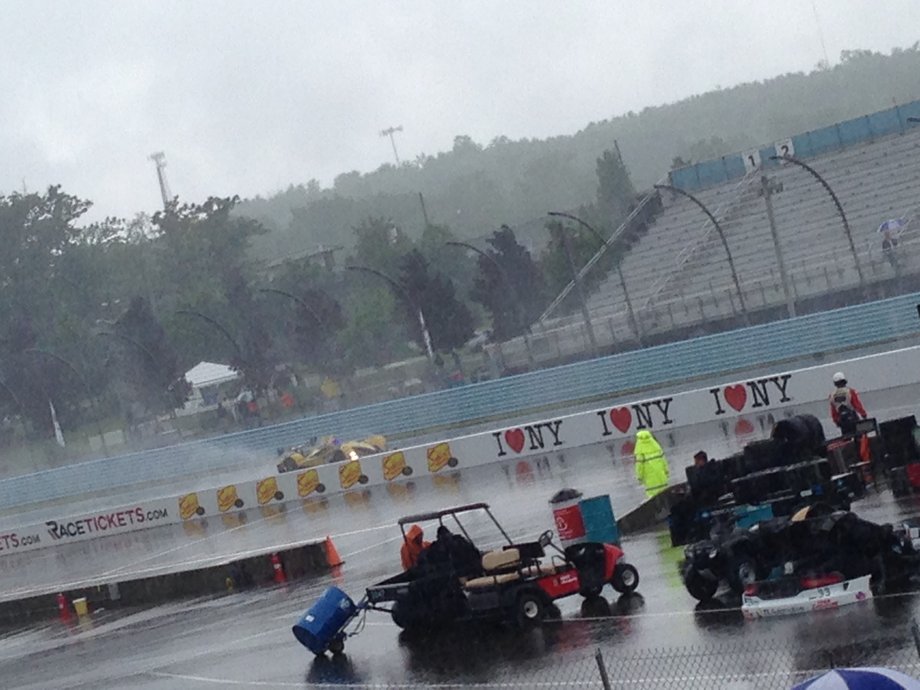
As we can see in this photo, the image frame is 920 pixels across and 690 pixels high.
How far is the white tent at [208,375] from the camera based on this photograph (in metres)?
75.4

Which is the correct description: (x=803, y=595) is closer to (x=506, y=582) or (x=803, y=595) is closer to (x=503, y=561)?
(x=506, y=582)

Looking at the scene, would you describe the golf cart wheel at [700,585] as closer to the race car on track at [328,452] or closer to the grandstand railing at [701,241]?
the race car on track at [328,452]

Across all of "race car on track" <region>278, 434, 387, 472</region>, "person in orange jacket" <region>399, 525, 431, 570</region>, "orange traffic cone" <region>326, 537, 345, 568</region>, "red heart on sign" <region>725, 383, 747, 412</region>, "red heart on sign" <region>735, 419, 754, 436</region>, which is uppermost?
"race car on track" <region>278, 434, 387, 472</region>

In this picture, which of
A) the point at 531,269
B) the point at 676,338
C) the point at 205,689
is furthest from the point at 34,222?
the point at 205,689

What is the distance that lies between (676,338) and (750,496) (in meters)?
34.5

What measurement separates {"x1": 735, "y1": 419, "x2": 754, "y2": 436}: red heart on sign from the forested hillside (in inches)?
3483

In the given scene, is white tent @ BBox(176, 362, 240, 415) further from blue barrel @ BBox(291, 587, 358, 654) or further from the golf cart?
the golf cart

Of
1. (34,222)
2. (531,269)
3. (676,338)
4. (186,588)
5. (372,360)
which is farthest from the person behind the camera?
(34,222)

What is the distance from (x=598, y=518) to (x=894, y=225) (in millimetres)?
39476

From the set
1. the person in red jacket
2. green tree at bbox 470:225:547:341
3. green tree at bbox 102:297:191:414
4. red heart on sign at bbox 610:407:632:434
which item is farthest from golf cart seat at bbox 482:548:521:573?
green tree at bbox 102:297:191:414

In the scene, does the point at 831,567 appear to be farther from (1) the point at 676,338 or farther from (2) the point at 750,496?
(1) the point at 676,338

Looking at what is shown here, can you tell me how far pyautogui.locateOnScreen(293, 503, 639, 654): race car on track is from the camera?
17.6m

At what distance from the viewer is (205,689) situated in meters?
18.2

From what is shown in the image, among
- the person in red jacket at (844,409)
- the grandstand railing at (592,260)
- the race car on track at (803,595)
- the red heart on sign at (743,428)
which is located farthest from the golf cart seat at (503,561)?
the grandstand railing at (592,260)
